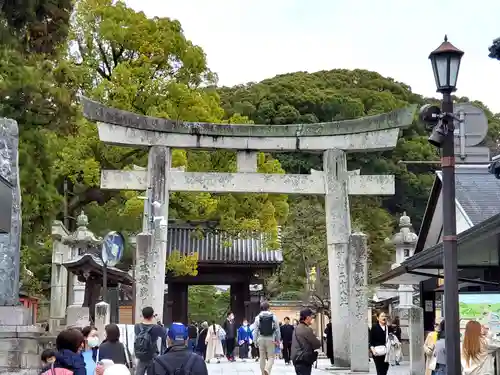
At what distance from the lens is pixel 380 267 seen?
4825cm

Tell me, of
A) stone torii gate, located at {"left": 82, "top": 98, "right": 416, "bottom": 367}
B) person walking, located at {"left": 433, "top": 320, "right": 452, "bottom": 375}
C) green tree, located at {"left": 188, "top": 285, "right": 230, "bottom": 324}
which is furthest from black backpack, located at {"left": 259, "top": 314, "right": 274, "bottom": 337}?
green tree, located at {"left": 188, "top": 285, "right": 230, "bottom": 324}

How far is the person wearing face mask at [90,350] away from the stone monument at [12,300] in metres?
3.15

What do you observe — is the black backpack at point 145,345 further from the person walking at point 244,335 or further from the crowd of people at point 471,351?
the person walking at point 244,335

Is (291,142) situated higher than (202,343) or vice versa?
(291,142)

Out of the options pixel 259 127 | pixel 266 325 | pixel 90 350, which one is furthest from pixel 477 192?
pixel 90 350

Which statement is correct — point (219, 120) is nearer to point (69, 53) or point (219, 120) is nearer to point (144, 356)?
point (69, 53)

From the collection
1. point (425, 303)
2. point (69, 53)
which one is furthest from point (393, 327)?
point (69, 53)

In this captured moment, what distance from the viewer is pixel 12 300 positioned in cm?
1501

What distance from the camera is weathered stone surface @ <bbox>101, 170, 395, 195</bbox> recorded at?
69.4ft

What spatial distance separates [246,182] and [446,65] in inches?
481

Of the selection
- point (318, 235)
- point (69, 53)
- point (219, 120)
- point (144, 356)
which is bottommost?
point (144, 356)

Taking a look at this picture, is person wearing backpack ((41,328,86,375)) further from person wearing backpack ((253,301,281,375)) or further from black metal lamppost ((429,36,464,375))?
person wearing backpack ((253,301,281,375))

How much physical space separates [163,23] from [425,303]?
50.8 ft

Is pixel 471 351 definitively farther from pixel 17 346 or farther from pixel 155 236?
pixel 155 236
